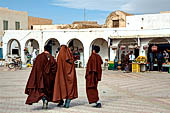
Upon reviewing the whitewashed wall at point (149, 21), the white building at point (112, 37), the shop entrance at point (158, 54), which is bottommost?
the shop entrance at point (158, 54)

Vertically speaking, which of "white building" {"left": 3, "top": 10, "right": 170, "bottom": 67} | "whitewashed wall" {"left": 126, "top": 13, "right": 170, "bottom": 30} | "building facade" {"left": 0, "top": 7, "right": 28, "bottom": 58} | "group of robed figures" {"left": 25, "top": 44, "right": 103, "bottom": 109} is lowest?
"group of robed figures" {"left": 25, "top": 44, "right": 103, "bottom": 109}

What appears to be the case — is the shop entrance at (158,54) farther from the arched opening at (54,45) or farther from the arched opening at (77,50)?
the arched opening at (54,45)

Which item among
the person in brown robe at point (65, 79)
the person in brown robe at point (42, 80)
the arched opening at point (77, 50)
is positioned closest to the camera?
the person in brown robe at point (42, 80)

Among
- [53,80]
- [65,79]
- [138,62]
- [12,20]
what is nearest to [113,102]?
[65,79]

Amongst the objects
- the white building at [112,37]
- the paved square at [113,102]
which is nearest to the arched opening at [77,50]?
the white building at [112,37]

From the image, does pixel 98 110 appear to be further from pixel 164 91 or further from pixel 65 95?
pixel 164 91

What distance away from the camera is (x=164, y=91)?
11805 millimetres

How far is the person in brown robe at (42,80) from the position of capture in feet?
25.3

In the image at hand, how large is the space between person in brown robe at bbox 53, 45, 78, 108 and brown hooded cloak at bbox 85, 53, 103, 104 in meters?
0.45

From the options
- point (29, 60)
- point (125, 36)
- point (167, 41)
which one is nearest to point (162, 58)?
point (167, 41)

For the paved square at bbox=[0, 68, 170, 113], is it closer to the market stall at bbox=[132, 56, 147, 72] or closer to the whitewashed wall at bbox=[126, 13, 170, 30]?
the market stall at bbox=[132, 56, 147, 72]

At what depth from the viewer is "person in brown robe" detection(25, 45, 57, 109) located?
7703 millimetres

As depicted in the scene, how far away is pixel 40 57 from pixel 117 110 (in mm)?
2551

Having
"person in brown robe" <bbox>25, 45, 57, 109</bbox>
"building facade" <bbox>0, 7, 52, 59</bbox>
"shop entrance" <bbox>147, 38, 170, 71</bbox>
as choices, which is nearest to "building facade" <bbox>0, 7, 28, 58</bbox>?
"building facade" <bbox>0, 7, 52, 59</bbox>
